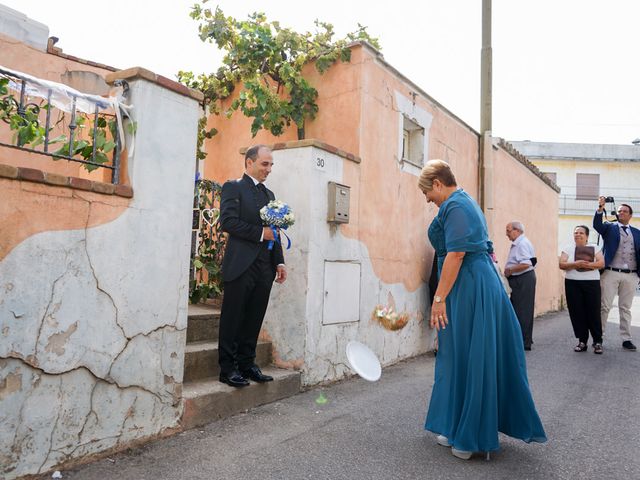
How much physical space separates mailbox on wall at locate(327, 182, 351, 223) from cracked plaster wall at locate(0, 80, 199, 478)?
5.55ft

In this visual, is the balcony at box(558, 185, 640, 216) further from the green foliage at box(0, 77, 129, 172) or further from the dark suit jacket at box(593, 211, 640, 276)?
the green foliage at box(0, 77, 129, 172)

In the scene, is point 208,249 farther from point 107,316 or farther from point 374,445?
point 374,445

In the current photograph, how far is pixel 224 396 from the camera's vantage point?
3.78 m

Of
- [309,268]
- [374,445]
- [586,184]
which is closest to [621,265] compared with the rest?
[309,268]

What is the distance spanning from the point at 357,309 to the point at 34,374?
335 centimetres

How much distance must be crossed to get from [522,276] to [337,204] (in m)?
3.91

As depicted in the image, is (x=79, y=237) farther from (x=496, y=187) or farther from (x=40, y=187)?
(x=496, y=187)

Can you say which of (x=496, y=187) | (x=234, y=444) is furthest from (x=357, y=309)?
(x=496, y=187)

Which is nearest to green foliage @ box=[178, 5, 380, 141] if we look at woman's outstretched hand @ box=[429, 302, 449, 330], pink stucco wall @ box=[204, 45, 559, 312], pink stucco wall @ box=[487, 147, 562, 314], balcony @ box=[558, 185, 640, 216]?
pink stucco wall @ box=[204, 45, 559, 312]

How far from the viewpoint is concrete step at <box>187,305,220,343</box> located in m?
4.48

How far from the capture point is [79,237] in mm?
2846

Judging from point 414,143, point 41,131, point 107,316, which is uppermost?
point 414,143

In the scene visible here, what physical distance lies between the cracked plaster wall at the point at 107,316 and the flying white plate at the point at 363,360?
1.87m

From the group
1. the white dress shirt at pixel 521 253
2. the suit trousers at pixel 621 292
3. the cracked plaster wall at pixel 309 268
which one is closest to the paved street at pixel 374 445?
the cracked plaster wall at pixel 309 268
